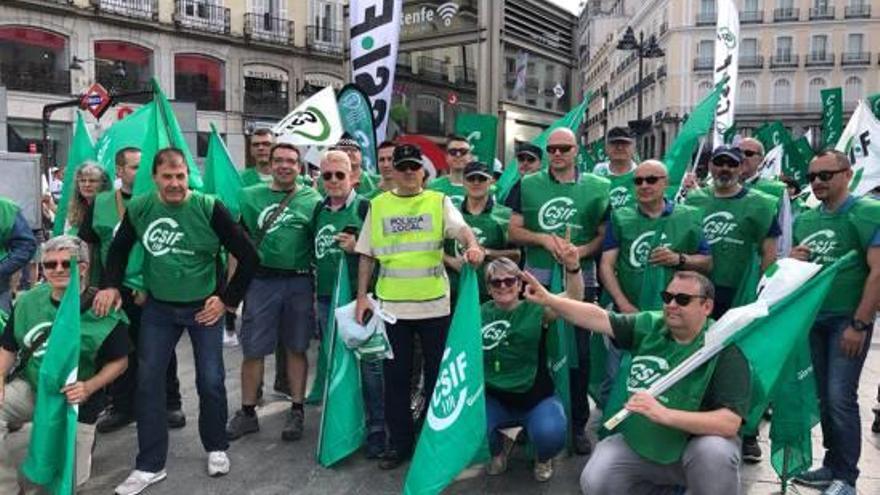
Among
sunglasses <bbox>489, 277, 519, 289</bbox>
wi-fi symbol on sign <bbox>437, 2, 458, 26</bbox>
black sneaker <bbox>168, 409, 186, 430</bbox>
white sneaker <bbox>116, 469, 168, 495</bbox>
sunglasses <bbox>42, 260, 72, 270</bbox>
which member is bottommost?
white sneaker <bbox>116, 469, 168, 495</bbox>

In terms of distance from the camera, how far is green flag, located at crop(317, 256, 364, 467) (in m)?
4.38

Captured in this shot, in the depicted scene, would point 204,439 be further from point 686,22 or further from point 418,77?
point 686,22

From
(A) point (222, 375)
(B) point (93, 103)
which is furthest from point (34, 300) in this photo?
(B) point (93, 103)

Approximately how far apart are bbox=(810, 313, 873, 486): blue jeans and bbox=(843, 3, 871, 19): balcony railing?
6361 centimetres

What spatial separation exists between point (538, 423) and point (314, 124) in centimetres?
311

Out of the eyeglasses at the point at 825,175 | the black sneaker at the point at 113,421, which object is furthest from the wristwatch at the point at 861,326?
the black sneaker at the point at 113,421

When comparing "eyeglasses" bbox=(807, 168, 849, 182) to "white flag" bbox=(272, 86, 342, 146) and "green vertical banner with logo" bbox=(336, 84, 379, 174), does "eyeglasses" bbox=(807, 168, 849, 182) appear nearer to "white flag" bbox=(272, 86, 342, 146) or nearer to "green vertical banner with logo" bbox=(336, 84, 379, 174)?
"white flag" bbox=(272, 86, 342, 146)

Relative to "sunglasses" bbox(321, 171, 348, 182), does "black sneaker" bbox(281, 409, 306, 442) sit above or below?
below

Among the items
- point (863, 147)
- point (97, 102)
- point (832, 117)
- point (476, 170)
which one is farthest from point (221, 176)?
point (97, 102)

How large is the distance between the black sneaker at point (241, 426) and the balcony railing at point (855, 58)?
63.7 metres

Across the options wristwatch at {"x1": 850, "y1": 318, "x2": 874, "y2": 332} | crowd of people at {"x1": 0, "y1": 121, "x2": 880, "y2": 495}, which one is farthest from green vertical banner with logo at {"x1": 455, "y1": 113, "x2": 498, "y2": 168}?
wristwatch at {"x1": 850, "y1": 318, "x2": 874, "y2": 332}

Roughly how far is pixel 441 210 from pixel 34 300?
2156 millimetres

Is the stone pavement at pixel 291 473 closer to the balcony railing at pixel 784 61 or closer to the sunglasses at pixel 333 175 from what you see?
the sunglasses at pixel 333 175

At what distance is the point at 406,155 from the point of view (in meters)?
4.17
